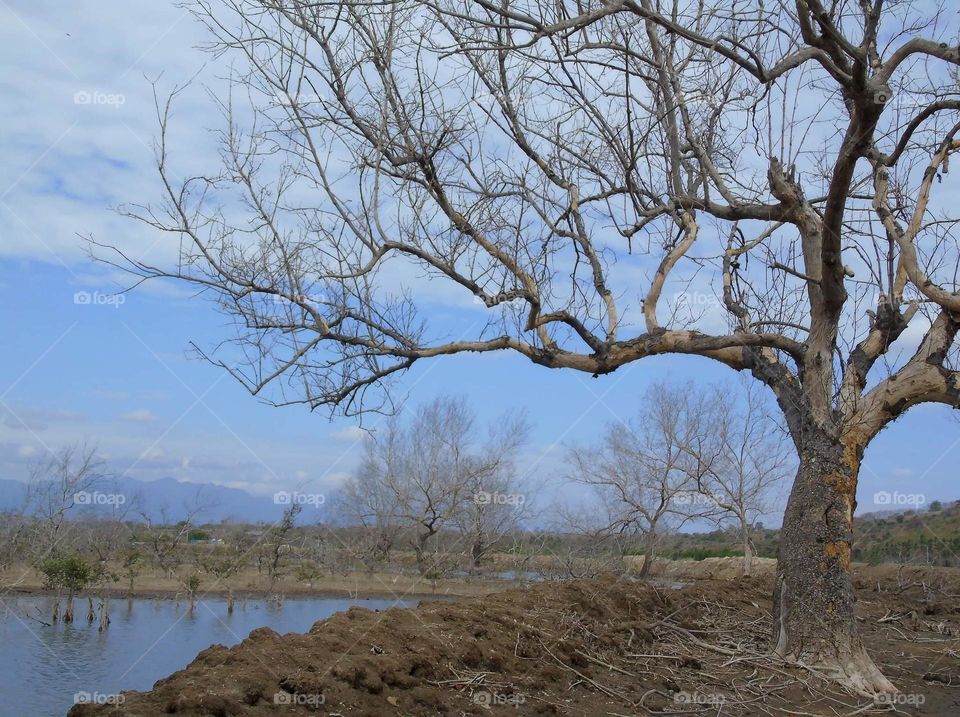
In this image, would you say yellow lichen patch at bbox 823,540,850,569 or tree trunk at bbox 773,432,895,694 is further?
yellow lichen patch at bbox 823,540,850,569

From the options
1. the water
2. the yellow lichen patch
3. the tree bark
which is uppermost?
the yellow lichen patch

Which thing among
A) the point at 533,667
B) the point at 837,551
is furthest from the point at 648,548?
the point at 533,667

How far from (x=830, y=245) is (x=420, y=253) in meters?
3.23

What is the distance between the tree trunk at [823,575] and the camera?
256 inches

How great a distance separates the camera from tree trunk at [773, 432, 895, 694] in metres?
6.50

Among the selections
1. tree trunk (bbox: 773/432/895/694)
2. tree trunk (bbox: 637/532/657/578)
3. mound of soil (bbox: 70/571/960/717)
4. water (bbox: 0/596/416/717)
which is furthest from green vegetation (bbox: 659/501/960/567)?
tree trunk (bbox: 773/432/895/694)

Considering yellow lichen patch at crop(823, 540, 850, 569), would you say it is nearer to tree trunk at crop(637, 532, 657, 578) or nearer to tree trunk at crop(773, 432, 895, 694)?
tree trunk at crop(773, 432, 895, 694)

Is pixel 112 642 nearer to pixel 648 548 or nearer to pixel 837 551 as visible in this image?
pixel 837 551

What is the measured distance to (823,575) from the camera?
21.7 feet

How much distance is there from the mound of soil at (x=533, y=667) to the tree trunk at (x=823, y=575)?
9.2 inches

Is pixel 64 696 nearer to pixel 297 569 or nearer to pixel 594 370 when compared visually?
pixel 594 370

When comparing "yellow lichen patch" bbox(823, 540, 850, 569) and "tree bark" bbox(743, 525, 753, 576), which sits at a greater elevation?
"yellow lichen patch" bbox(823, 540, 850, 569)

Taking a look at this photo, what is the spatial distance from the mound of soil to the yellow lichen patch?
3.08 feet

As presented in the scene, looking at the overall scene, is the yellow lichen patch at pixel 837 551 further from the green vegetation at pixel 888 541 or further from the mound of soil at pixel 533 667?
the green vegetation at pixel 888 541
